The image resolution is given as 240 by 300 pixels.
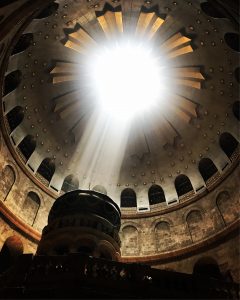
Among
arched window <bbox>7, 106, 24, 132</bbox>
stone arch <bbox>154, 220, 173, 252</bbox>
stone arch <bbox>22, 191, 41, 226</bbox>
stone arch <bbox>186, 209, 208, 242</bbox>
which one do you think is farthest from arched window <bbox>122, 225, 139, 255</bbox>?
arched window <bbox>7, 106, 24, 132</bbox>

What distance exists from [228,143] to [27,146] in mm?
14257

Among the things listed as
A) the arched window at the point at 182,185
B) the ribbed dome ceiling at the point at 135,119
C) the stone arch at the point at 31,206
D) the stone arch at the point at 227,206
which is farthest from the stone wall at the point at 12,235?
the stone arch at the point at 227,206

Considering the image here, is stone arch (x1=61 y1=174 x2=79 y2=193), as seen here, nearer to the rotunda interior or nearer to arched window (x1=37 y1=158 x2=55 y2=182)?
the rotunda interior

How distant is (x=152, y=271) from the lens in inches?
328

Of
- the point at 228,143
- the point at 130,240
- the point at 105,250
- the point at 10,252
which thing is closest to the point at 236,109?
the point at 228,143

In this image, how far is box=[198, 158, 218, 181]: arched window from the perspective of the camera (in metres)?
19.5

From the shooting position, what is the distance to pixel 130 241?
19.1 meters

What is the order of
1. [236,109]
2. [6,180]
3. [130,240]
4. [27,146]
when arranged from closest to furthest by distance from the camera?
[6,180] < [236,109] < [130,240] < [27,146]

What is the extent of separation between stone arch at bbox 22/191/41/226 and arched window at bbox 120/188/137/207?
651 cm

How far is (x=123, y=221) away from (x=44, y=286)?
43.4ft

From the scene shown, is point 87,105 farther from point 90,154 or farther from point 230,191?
point 230,191

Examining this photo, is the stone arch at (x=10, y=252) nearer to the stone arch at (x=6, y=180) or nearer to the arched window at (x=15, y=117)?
the stone arch at (x=6, y=180)

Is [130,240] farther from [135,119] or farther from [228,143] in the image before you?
[135,119]

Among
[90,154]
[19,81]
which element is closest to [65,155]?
[90,154]
